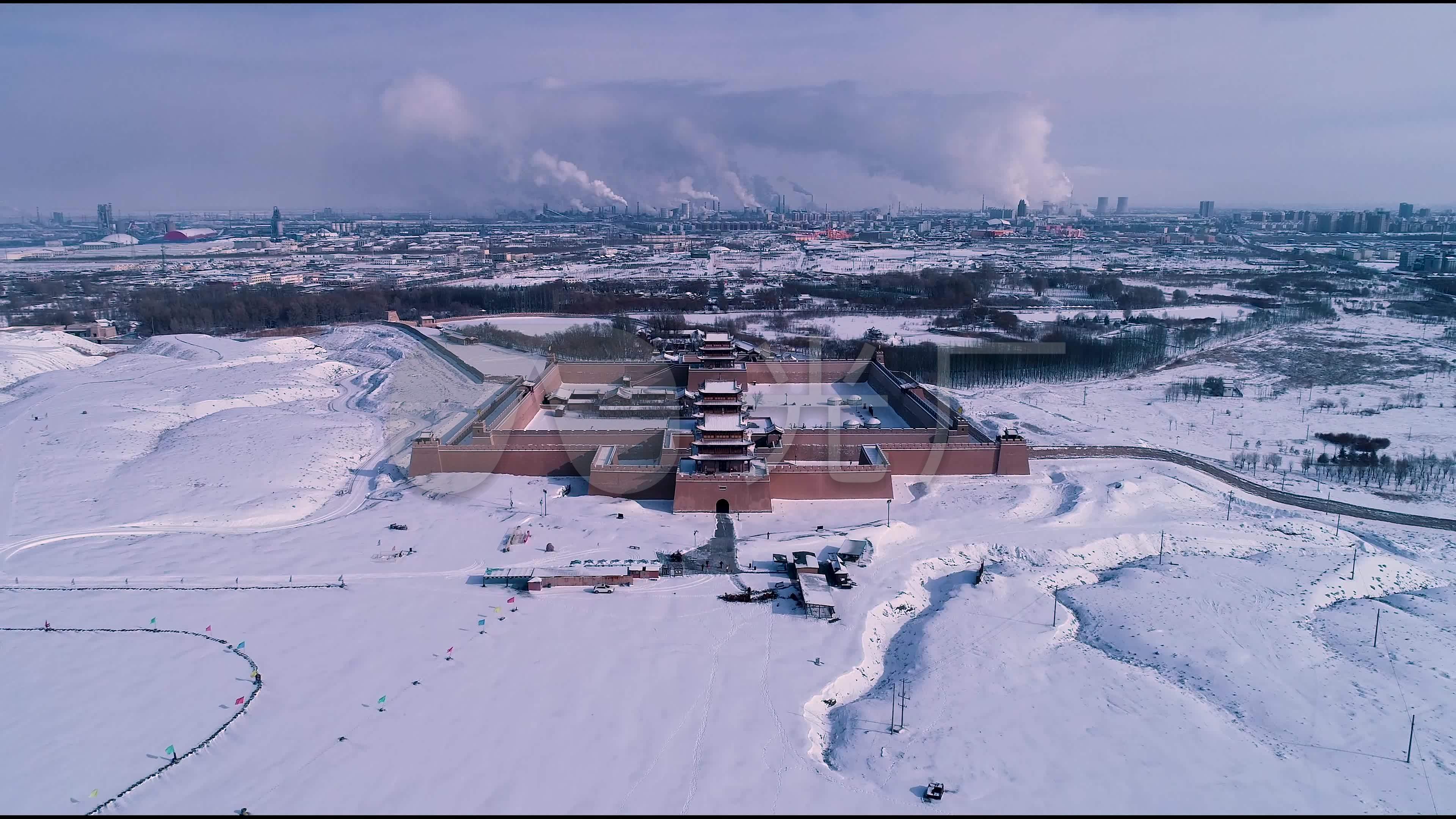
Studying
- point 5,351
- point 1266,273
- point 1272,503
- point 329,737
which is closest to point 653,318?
point 5,351

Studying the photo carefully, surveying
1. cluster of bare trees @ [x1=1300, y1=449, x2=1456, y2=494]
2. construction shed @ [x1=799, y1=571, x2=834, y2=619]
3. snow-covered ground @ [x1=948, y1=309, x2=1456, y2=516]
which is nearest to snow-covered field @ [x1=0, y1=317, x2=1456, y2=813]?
construction shed @ [x1=799, y1=571, x2=834, y2=619]

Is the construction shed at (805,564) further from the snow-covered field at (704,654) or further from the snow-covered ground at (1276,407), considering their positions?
the snow-covered ground at (1276,407)

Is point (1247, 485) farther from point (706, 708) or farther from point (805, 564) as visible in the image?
point (706, 708)

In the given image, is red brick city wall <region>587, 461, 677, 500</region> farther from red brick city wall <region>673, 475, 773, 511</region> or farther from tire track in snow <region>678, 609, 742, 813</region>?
tire track in snow <region>678, 609, 742, 813</region>

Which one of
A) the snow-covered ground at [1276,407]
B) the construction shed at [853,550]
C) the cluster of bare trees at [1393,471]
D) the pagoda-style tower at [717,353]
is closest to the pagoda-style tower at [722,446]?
the construction shed at [853,550]

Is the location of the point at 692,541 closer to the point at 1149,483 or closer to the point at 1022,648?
the point at 1022,648
